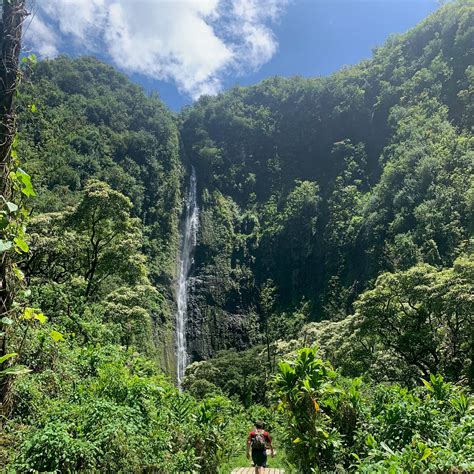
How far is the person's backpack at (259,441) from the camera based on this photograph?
739 centimetres

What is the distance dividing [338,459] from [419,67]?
6071 centimetres

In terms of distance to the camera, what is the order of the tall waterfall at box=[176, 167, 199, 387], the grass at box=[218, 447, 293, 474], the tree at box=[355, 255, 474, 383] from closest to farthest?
the grass at box=[218, 447, 293, 474]
the tree at box=[355, 255, 474, 383]
the tall waterfall at box=[176, 167, 199, 387]

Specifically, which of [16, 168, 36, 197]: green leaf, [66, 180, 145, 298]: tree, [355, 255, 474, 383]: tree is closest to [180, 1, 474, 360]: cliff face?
[355, 255, 474, 383]: tree

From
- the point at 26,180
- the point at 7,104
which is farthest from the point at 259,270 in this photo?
the point at 26,180

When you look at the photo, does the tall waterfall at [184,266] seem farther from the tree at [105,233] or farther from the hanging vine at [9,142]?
the hanging vine at [9,142]

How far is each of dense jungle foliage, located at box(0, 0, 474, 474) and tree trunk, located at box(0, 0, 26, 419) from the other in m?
0.15

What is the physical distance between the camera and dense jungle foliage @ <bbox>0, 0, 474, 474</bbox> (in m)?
5.25

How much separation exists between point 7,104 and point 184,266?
45472mm

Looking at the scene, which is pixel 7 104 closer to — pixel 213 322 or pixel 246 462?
pixel 246 462

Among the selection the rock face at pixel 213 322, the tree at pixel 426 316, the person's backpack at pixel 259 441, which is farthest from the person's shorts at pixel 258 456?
the rock face at pixel 213 322

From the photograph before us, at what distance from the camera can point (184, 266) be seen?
48.0m

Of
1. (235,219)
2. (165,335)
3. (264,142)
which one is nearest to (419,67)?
(264,142)

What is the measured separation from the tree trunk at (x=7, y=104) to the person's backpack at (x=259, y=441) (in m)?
5.35

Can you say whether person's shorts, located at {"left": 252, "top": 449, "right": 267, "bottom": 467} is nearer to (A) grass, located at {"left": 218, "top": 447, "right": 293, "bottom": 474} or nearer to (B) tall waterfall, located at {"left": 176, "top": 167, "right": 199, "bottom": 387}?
(A) grass, located at {"left": 218, "top": 447, "right": 293, "bottom": 474}
